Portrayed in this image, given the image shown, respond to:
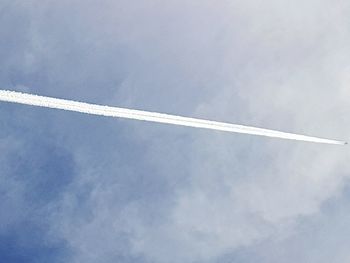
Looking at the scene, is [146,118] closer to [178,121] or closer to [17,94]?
A: [178,121]

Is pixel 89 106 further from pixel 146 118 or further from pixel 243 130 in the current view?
pixel 243 130

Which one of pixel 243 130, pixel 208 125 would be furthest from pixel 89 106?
pixel 243 130

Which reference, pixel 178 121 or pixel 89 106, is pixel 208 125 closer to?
pixel 178 121

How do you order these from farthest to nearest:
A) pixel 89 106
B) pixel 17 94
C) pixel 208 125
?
pixel 208 125 → pixel 89 106 → pixel 17 94

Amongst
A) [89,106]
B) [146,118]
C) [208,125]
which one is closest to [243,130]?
[208,125]

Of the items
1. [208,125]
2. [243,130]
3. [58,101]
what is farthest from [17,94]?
[243,130]

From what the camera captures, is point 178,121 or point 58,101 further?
point 178,121

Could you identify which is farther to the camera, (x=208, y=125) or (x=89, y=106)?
(x=208, y=125)

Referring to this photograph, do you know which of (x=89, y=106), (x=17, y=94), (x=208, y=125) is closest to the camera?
(x=17, y=94)
